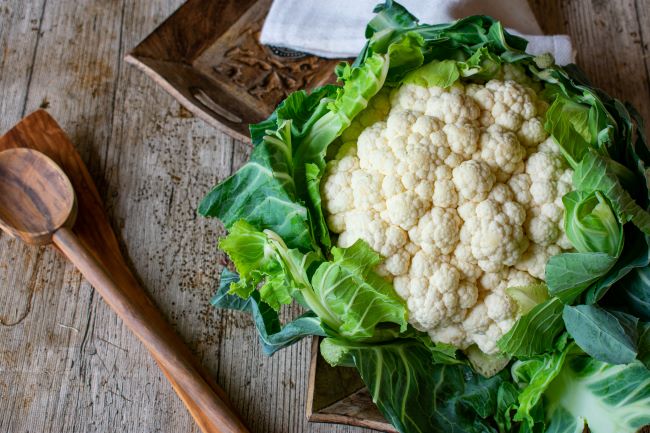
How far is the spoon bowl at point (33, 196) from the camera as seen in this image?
1347mm

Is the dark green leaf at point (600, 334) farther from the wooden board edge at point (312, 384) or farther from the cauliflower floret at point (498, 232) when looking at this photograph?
the wooden board edge at point (312, 384)

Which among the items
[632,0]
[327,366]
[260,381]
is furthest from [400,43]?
[632,0]

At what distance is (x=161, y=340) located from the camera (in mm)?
1271

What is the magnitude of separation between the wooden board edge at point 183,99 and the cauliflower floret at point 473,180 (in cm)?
54

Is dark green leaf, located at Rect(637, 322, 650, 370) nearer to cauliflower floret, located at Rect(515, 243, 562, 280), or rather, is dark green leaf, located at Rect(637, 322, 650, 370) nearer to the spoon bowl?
cauliflower floret, located at Rect(515, 243, 562, 280)

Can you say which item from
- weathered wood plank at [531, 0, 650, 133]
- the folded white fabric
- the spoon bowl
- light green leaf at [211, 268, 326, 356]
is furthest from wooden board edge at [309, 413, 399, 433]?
weathered wood plank at [531, 0, 650, 133]

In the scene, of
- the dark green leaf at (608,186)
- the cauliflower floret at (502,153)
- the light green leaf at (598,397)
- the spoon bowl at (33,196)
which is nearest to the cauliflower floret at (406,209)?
the cauliflower floret at (502,153)

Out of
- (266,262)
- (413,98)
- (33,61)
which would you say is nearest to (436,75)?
(413,98)

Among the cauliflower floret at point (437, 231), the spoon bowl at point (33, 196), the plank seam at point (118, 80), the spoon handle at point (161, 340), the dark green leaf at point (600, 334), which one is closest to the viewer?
the dark green leaf at point (600, 334)

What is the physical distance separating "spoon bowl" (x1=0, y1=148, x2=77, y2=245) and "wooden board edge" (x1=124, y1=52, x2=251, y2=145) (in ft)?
0.89

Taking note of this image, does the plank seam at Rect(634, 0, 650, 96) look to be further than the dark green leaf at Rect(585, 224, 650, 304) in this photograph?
Yes

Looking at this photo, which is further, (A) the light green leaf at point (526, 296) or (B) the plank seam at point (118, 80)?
(B) the plank seam at point (118, 80)

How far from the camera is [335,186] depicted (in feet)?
3.53

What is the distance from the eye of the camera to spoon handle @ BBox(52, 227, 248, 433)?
1.22 m
